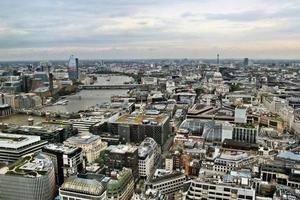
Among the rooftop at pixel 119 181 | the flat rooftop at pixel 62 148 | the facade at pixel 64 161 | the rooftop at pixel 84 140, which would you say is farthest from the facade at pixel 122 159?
the rooftop at pixel 84 140

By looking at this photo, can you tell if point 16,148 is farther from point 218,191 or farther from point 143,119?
point 218,191

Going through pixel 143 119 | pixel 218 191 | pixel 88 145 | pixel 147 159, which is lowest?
pixel 147 159

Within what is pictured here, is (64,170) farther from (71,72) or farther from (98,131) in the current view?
(71,72)

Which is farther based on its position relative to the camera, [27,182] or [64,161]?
[64,161]

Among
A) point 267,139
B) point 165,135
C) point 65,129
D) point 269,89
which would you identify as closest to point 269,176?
point 267,139

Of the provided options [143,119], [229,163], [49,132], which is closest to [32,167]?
[49,132]

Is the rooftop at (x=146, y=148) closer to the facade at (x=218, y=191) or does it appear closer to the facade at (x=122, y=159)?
the facade at (x=122, y=159)
